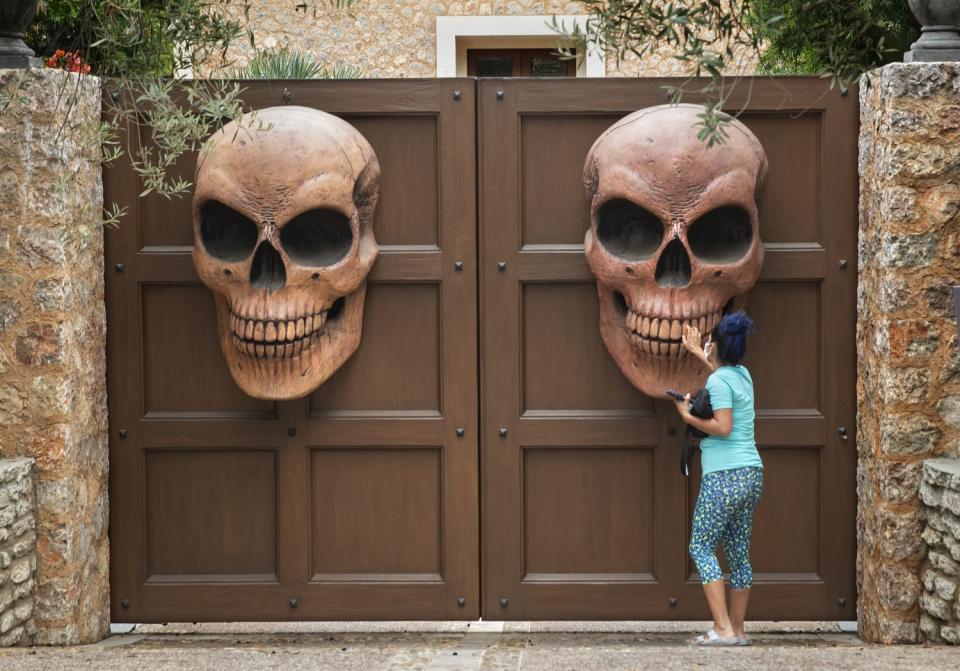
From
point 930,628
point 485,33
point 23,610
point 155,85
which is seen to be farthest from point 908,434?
point 485,33

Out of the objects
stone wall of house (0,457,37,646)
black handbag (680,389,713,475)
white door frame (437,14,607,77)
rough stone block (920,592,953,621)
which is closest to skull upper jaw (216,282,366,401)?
stone wall of house (0,457,37,646)

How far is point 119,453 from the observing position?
484cm

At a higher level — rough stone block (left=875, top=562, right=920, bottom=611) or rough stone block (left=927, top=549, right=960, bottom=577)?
rough stone block (left=927, top=549, right=960, bottom=577)

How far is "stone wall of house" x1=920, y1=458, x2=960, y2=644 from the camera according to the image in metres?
4.27

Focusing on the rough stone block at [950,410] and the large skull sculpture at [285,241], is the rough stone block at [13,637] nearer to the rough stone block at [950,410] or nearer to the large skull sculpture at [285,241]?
the large skull sculpture at [285,241]

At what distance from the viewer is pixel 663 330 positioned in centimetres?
443

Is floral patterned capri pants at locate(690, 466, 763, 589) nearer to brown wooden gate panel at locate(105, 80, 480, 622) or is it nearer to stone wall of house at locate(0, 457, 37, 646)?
brown wooden gate panel at locate(105, 80, 480, 622)

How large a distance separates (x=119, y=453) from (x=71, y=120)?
1.26 m

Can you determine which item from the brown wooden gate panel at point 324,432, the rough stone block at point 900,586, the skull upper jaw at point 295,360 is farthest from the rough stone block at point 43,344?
the rough stone block at point 900,586

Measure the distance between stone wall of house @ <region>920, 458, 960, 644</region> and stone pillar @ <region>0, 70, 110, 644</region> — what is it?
9.85 feet

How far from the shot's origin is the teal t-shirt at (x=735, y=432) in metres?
4.23

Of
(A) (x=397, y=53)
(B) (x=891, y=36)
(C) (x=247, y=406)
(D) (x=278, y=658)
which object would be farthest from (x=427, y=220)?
(A) (x=397, y=53)

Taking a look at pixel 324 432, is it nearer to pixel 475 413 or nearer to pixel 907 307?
pixel 475 413

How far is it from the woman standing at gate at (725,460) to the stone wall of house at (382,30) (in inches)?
242
